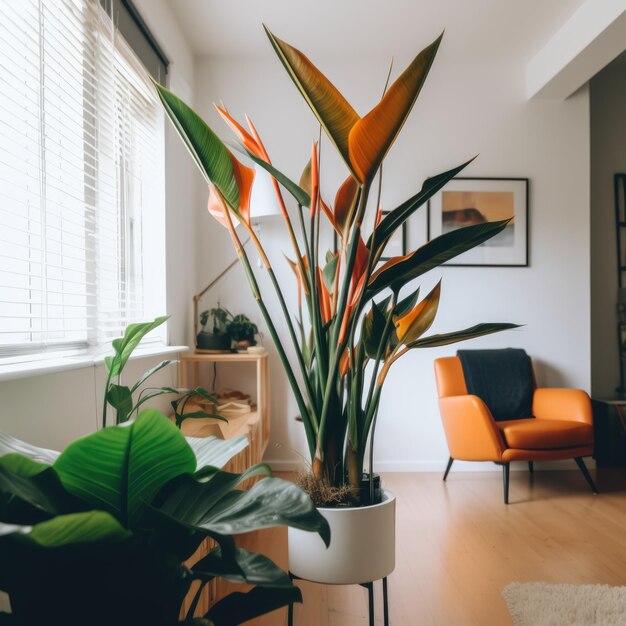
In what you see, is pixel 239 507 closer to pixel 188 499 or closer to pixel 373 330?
pixel 188 499

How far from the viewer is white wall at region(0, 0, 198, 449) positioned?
1.51 m

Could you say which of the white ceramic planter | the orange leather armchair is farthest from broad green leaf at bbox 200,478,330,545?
the orange leather armchair

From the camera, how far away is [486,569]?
2283 millimetres

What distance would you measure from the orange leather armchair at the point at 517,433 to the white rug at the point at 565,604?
43.8 inches

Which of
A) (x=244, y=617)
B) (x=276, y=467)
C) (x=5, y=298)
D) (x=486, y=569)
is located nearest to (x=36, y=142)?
(x=5, y=298)

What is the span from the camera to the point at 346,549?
4.37ft

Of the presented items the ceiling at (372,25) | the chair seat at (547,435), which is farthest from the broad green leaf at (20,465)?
the ceiling at (372,25)

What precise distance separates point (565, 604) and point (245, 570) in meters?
1.63

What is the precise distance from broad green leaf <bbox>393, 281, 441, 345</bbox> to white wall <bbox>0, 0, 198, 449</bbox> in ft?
3.16

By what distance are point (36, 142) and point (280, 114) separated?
2.46 m

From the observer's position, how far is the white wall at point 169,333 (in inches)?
59.5

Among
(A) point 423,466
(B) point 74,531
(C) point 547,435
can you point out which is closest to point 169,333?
(A) point 423,466

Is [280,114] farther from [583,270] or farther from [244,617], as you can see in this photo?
[244,617]

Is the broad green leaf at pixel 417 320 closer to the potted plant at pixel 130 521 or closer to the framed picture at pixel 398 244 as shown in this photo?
the potted plant at pixel 130 521
